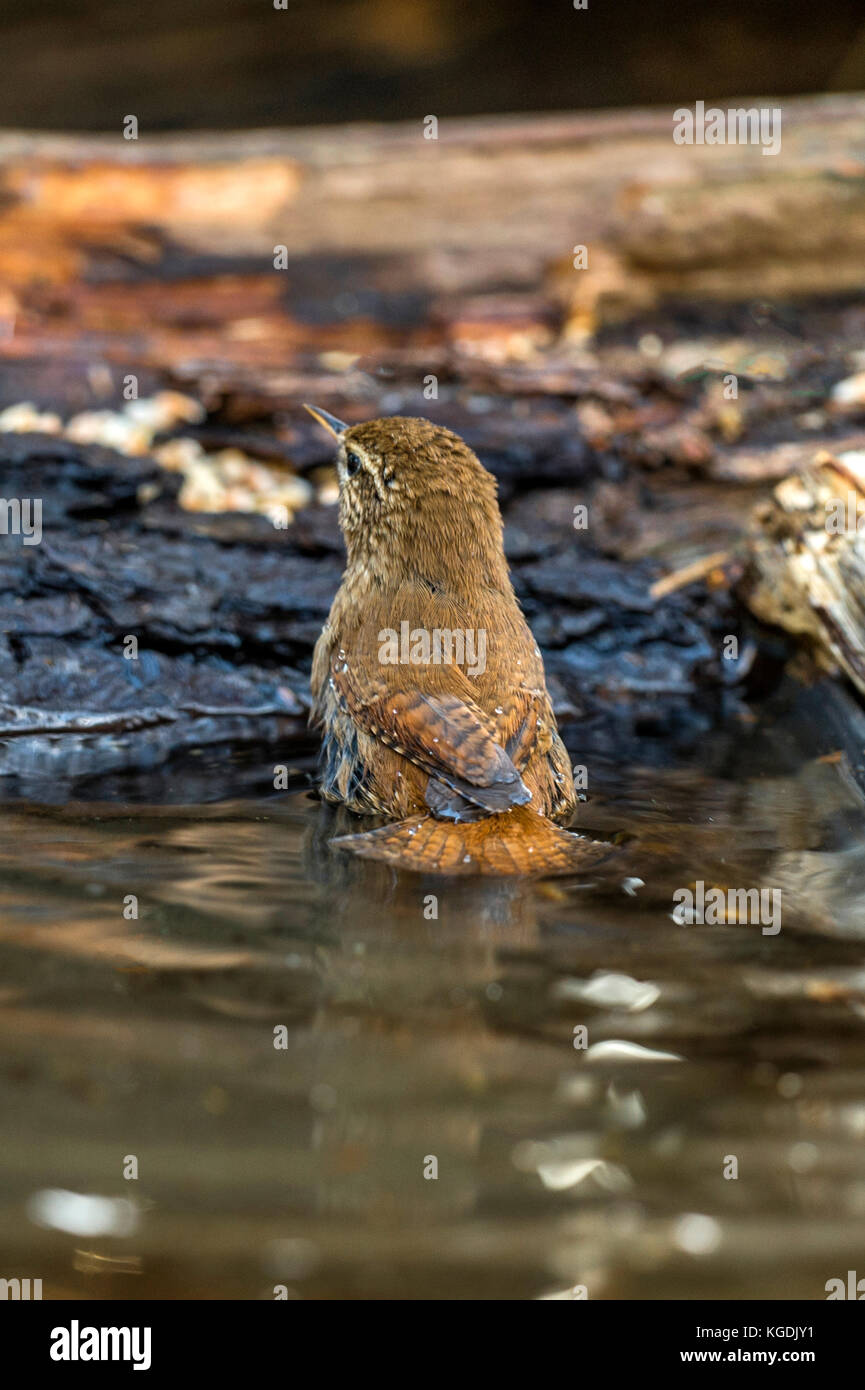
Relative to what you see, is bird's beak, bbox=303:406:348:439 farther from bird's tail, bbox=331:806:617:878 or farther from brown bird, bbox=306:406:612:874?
bird's tail, bbox=331:806:617:878

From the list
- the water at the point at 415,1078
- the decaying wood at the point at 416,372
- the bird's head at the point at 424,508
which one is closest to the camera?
the water at the point at 415,1078

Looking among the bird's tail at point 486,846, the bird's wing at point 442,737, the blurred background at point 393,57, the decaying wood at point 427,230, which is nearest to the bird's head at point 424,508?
the bird's wing at point 442,737

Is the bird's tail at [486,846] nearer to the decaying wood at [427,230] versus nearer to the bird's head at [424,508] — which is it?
the bird's head at [424,508]

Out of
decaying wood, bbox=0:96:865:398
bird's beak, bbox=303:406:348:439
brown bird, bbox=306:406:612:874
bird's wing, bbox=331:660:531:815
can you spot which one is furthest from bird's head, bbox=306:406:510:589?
decaying wood, bbox=0:96:865:398

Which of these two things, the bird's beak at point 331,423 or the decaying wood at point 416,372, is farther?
the decaying wood at point 416,372

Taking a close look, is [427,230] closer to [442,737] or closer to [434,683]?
[434,683]

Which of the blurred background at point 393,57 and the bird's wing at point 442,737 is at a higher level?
the blurred background at point 393,57
